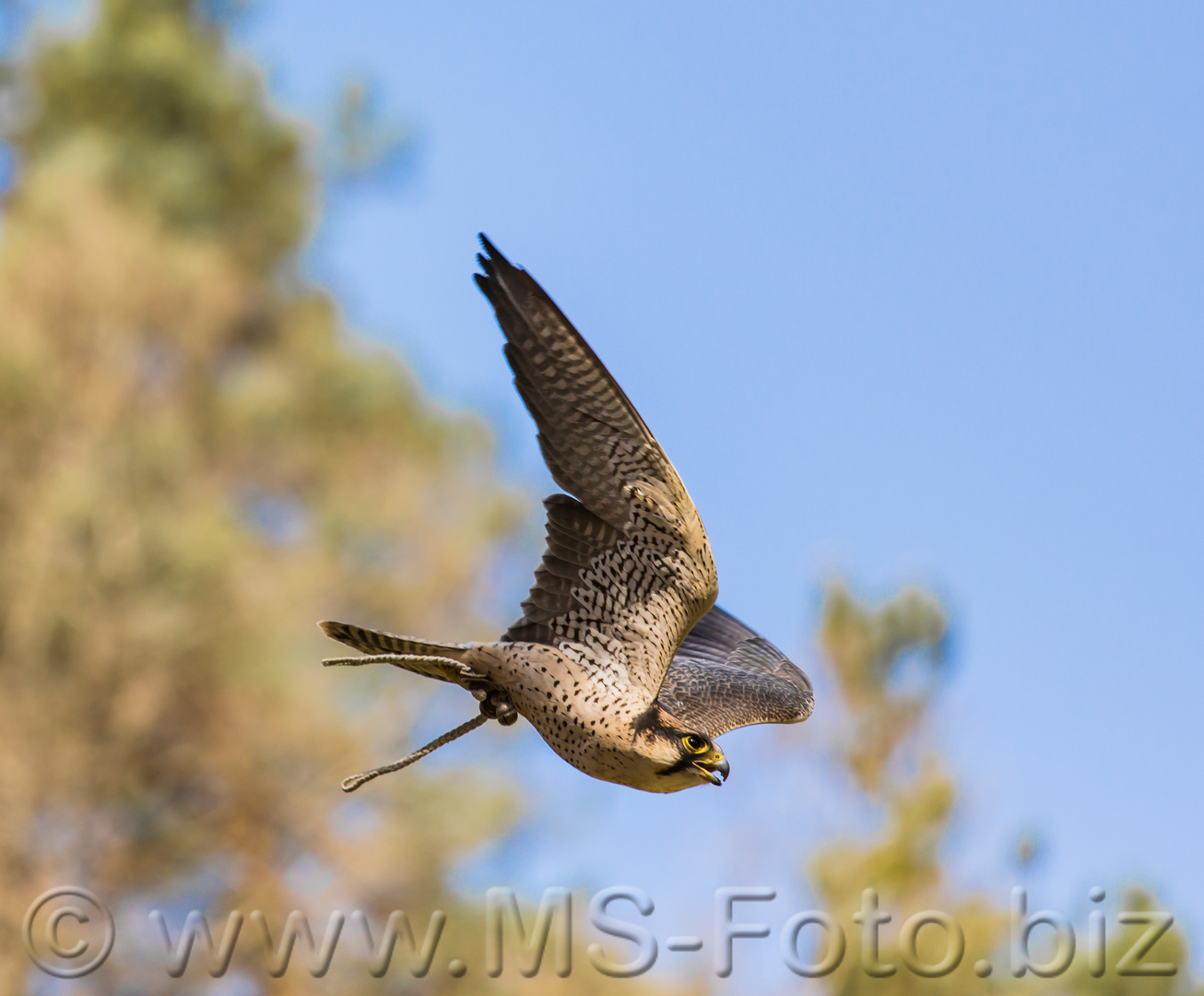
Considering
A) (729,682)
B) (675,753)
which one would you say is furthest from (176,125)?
(675,753)

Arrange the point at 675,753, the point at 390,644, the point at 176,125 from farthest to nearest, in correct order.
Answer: the point at 176,125
the point at 390,644
the point at 675,753

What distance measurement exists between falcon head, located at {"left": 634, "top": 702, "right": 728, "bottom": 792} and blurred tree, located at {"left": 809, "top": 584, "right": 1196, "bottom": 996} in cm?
1197

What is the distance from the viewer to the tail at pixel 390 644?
366 cm

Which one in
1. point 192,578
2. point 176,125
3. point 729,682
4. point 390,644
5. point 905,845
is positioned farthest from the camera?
point 176,125

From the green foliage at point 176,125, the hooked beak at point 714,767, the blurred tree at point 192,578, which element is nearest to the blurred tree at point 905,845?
the blurred tree at point 192,578

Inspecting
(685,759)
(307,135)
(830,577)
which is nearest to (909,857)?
(830,577)

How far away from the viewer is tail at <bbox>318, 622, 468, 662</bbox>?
3662 mm

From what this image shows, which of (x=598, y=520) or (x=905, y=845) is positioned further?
(x=905, y=845)

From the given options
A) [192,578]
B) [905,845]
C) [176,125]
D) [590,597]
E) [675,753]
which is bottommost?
[675,753]

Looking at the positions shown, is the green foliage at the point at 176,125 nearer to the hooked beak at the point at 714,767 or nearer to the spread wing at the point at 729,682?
the spread wing at the point at 729,682

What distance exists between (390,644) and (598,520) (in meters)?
0.61

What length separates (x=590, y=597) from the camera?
3775 mm

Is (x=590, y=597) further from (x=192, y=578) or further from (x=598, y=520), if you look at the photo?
(x=192, y=578)

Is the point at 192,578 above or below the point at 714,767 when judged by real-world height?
above
